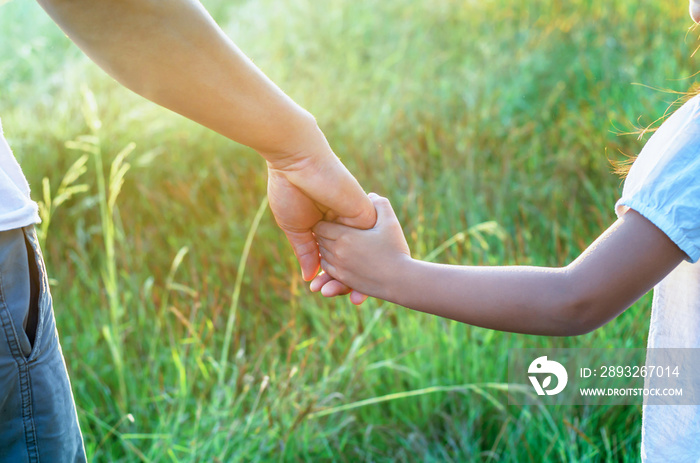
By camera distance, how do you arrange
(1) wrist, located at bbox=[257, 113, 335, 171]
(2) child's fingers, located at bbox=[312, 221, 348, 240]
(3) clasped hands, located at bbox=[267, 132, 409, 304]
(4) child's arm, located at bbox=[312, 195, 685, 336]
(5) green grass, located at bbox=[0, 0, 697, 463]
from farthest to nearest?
(5) green grass, located at bbox=[0, 0, 697, 463] → (2) child's fingers, located at bbox=[312, 221, 348, 240] → (3) clasped hands, located at bbox=[267, 132, 409, 304] → (1) wrist, located at bbox=[257, 113, 335, 171] → (4) child's arm, located at bbox=[312, 195, 685, 336]

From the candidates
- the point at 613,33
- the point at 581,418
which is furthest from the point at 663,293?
the point at 613,33

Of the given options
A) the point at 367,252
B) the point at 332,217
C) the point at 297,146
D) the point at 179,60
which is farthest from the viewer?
the point at 332,217

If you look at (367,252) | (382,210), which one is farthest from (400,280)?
(382,210)

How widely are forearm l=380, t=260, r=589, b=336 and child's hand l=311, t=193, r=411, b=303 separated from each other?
8 centimetres

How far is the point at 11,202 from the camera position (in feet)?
3.37

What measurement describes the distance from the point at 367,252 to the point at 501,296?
13.4 inches

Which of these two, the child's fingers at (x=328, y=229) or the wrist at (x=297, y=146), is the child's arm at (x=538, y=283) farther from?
the wrist at (x=297, y=146)

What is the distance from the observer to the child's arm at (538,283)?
1078 millimetres

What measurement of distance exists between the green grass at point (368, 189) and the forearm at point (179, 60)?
3.15 feet

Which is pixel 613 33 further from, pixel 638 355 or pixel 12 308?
pixel 12 308

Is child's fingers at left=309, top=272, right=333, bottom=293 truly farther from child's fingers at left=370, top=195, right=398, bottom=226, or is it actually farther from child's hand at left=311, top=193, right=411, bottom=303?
child's fingers at left=370, top=195, right=398, bottom=226

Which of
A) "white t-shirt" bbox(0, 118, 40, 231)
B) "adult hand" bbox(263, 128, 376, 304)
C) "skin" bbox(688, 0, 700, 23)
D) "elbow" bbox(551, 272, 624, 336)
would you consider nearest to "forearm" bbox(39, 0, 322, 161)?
"adult hand" bbox(263, 128, 376, 304)

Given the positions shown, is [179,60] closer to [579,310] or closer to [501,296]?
[501,296]

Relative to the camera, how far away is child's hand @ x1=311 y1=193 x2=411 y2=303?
1347 mm
